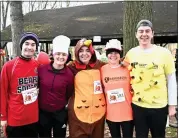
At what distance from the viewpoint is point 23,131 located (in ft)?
11.7

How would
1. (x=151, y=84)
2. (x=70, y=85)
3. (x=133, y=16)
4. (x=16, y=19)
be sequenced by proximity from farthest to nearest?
(x=16, y=19), (x=133, y=16), (x=70, y=85), (x=151, y=84)

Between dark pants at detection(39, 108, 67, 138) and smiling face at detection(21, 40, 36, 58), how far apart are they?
0.70 metres

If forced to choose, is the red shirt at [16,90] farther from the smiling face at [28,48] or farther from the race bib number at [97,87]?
the race bib number at [97,87]

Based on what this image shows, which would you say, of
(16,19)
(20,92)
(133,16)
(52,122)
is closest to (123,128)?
(52,122)

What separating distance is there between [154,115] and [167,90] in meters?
0.32

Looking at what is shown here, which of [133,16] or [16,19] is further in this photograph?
[16,19]

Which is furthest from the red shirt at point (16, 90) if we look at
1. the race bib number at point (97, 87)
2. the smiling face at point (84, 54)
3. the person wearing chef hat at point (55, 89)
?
the race bib number at point (97, 87)

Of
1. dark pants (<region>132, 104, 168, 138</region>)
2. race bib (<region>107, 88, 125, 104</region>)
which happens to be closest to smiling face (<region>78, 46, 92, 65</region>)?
race bib (<region>107, 88, 125, 104</region>)

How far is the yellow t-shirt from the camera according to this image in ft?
10.7

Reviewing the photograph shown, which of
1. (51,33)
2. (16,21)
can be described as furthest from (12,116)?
(51,33)

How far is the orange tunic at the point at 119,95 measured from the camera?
350 centimetres

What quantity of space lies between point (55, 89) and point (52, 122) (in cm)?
43

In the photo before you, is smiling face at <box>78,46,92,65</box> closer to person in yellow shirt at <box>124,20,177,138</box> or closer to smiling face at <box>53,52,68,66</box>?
smiling face at <box>53,52,68,66</box>

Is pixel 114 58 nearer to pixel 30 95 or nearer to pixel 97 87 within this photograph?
pixel 97 87
